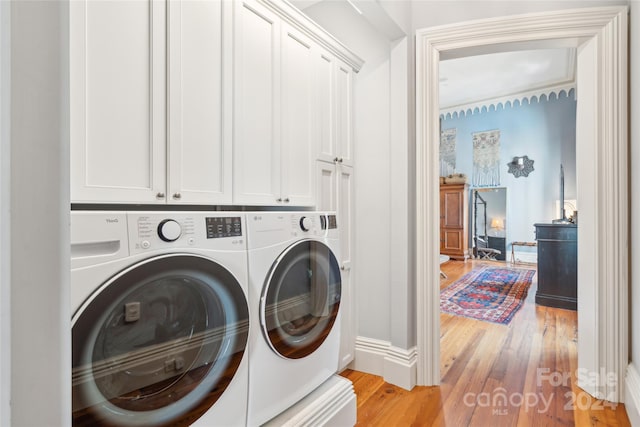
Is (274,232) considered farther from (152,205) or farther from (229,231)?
(152,205)

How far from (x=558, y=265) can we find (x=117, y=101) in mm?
4406

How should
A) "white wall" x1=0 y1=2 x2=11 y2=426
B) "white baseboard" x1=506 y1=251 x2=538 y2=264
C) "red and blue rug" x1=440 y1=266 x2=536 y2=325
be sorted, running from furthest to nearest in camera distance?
"white baseboard" x1=506 y1=251 x2=538 y2=264, "red and blue rug" x1=440 y1=266 x2=536 y2=325, "white wall" x1=0 y1=2 x2=11 y2=426

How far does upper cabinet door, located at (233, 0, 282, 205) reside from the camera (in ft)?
4.82

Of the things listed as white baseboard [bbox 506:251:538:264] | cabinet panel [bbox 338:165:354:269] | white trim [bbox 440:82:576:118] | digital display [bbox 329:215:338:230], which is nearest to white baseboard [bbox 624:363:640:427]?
cabinet panel [bbox 338:165:354:269]

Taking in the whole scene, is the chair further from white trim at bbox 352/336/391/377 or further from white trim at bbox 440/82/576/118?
white trim at bbox 352/336/391/377

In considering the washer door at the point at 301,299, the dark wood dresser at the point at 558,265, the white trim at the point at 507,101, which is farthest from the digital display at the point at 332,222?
the white trim at the point at 507,101

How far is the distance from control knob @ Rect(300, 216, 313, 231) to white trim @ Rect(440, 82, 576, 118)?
704 cm

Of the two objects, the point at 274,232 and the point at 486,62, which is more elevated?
the point at 486,62

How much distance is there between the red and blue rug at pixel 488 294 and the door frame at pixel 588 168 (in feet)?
4.58

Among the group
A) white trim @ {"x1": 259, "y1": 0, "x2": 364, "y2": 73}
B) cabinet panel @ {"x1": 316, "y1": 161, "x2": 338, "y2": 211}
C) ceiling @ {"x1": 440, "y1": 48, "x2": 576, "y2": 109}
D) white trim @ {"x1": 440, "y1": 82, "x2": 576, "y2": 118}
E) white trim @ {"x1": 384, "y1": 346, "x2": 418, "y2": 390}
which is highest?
ceiling @ {"x1": 440, "y1": 48, "x2": 576, "y2": 109}

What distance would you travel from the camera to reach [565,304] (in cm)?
368

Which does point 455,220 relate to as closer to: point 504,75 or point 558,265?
point 504,75

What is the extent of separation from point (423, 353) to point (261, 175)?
4.91 ft

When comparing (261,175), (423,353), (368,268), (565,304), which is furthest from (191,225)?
(565,304)
